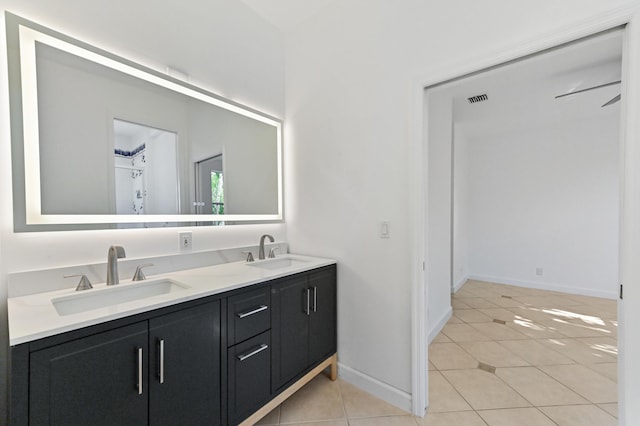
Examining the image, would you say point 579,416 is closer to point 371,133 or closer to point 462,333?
Result: point 462,333

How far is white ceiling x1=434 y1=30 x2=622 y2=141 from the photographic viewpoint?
7.50 ft

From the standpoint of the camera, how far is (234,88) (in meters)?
2.11

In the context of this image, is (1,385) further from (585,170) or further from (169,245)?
(585,170)

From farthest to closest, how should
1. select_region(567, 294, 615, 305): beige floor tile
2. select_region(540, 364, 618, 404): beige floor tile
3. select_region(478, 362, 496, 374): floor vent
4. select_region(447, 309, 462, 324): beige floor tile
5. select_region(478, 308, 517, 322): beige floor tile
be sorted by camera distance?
select_region(567, 294, 615, 305): beige floor tile, select_region(478, 308, 517, 322): beige floor tile, select_region(447, 309, 462, 324): beige floor tile, select_region(478, 362, 496, 374): floor vent, select_region(540, 364, 618, 404): beige floor tile

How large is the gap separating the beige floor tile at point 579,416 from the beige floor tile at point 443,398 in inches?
19.9

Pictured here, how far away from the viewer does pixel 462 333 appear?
9.19ft

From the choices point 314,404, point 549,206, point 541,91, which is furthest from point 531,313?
point 314,404

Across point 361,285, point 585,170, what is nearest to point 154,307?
point 361,285

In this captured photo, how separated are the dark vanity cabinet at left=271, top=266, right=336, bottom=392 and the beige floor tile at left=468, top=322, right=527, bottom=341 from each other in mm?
1758

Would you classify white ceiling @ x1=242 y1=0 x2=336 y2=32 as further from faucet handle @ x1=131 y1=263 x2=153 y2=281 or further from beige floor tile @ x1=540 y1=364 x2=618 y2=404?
beige floor tile @ x1=540 y1=364 x2=618 y2=404

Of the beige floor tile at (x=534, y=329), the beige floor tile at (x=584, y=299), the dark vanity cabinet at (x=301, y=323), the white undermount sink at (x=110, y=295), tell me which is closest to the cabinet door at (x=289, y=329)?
the dark vanity cabinet at (x=301, y=323)

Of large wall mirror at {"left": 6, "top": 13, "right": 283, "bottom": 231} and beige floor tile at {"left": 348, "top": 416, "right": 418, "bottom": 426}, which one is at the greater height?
large wall mirror at {"left": 6, "top": 13, "right": 283, "bottom": 231}

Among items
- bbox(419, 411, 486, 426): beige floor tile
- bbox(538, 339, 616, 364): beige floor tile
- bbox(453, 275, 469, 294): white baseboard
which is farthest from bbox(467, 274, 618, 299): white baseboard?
bbox(419, 411, 486, 426): beige floor tile

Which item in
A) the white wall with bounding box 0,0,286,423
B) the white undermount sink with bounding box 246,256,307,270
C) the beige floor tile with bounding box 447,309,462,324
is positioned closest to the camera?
the white wall with bounding box 0,0,286,423
